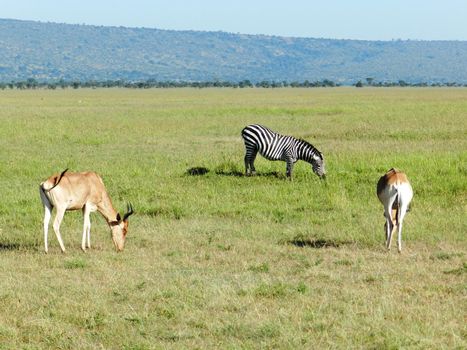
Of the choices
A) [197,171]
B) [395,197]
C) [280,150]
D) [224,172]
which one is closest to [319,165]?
[280,150]

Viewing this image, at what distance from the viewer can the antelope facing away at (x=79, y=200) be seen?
38.6 ft

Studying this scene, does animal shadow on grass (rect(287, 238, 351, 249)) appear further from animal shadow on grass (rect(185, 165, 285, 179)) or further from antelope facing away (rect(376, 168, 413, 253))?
animal shadow on grass (rect(185, 165, 285, 179))

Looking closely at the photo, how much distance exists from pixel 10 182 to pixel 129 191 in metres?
3.17

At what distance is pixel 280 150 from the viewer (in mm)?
21219

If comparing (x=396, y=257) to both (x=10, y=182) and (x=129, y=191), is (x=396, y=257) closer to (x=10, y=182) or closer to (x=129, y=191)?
(x=129, y=191)

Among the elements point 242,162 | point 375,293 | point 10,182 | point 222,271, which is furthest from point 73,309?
point 242,162

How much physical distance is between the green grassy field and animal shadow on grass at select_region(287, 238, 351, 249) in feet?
0.10

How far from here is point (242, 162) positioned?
22766mm

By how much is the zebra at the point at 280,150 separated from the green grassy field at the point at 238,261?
42 centimetres

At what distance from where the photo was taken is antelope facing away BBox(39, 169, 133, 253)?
11773mm

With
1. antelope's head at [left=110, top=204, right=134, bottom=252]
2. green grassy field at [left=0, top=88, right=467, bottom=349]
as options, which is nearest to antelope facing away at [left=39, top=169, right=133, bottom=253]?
antelope's head at [left=110, top=204, right=134, bottom=252]

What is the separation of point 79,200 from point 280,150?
9692mm

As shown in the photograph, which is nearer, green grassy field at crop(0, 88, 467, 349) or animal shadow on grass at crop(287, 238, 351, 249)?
green grassy field at crop(0, 88, 467, 349)

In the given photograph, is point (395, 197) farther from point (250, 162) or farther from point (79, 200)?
point (250, 162)
